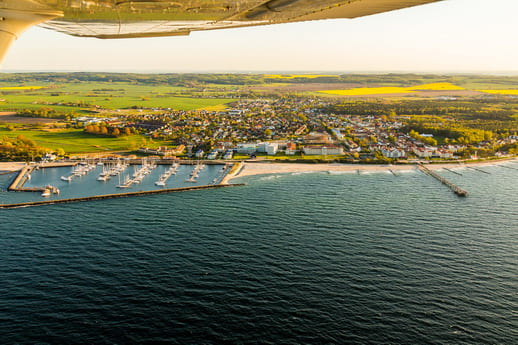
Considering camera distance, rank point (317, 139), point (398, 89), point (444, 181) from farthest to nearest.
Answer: point (398, 89) < point (317, 139) < point (444, 181)

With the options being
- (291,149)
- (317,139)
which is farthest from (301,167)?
(317,139)

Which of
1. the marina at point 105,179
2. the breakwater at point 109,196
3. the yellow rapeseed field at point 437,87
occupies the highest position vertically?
the yellow rapeseed field at point 437,87

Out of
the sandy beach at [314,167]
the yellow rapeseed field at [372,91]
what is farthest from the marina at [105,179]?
the yellow rapeseed field at [372,91]

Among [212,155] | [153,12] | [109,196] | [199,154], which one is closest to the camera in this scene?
[153,12]

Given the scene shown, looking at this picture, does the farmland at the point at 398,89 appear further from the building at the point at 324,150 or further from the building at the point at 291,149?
the building at the point at 291,149

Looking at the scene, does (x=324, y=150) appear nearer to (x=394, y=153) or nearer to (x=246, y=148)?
Answer: (x=394, y=153)

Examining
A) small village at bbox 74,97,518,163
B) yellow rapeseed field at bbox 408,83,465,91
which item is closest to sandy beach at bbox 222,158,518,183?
small village at bbox 74,97,518,163

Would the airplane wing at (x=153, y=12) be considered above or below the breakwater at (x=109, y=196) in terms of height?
above

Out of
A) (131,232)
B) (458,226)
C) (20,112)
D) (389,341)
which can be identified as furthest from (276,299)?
(20,112)
